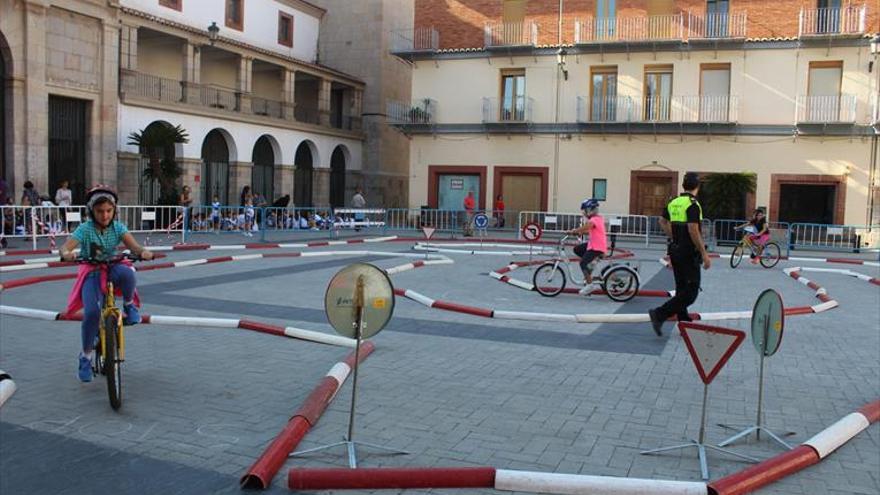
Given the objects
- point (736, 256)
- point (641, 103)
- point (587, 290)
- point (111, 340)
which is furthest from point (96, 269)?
point (641, 103)

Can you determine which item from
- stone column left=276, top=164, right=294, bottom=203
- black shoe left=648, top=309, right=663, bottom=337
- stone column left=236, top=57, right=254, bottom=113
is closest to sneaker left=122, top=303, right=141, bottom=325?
black shoe left=648, top=309, right=663, bottom=337

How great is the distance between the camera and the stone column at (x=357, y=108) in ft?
128

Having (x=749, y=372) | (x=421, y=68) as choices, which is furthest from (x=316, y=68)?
(x=749, y=372)

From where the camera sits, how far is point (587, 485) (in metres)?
4.38

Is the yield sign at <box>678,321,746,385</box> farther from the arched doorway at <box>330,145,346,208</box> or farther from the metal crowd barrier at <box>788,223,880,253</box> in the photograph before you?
the arched doorway at <box>330,145,346,208</box>

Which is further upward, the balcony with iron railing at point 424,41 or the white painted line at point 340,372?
the balcony with iron railing at point 424,41

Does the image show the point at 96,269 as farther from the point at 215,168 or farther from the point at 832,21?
the point at 832,21

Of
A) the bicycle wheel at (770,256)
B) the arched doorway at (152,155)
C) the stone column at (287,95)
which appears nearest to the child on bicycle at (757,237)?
the bicycle wheel at (770,256)

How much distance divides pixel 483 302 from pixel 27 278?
293 inches

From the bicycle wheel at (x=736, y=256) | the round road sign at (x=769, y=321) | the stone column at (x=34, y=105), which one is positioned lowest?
the bicycle wheel at (x=736, y=256)

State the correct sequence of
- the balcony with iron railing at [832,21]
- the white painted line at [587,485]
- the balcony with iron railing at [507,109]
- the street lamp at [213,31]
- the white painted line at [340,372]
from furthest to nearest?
the balcony with iron railing at [507,109] < the balcony with iron railing at [832,21] < the street lamp at [213,31] < the white painted line at [340,372] < the white painted line at [587,485]

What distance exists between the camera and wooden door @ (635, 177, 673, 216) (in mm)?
31531

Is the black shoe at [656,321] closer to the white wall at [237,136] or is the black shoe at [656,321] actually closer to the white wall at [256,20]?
the white wall at [237,136]

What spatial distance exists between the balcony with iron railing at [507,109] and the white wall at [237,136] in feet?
26.7
